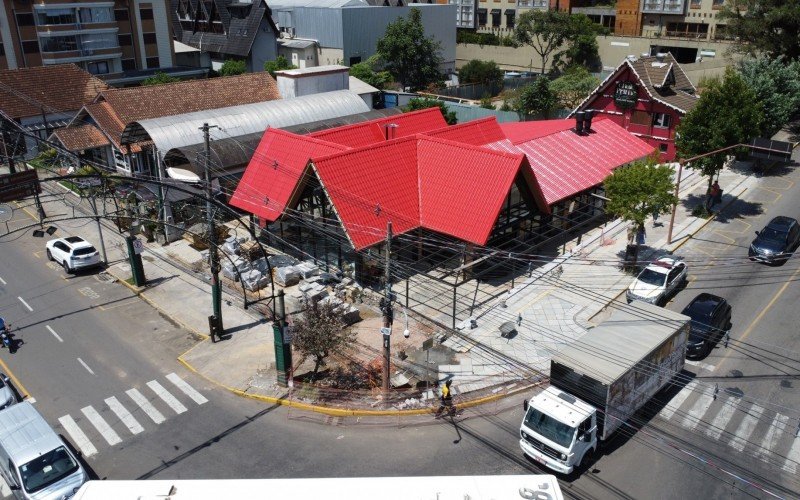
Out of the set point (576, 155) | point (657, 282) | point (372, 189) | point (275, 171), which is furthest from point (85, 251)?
point (657, 282)

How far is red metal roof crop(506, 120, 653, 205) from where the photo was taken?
3878 centimetres

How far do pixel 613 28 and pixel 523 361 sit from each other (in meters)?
84.6

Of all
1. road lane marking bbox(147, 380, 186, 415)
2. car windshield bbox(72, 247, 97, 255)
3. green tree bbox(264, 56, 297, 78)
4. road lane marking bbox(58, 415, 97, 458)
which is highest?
green tree bbox(264, 56, 297, 78)

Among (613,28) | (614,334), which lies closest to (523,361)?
(614,334)

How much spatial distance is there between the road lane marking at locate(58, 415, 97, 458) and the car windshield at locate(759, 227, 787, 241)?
35.5 m

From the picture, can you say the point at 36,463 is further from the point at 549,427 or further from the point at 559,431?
the point at 559,431

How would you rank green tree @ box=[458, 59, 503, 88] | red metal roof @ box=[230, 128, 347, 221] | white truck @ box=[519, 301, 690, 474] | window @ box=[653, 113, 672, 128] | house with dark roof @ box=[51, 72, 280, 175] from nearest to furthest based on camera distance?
1. white truck @ box=[519, 301, 690, 474]
2. red metal roof @ box=[230, 128, 347, 221]
3. house with dark roof @ box=[51, 72, 280, 175]
4. window @ box=[653, 113, 672, 128]
5. green tree @ box=[458, 59, 503, 88]

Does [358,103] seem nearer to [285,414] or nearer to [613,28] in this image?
[285,414]

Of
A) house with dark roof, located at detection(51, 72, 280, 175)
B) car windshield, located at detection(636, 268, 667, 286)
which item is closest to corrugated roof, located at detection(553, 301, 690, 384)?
car windshield, located at detection(636, 268, 667, 286)

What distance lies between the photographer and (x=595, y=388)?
867 inches

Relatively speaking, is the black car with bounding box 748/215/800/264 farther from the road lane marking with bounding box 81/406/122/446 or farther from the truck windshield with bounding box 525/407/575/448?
the road lane marking with bounding box 81/406/122/446

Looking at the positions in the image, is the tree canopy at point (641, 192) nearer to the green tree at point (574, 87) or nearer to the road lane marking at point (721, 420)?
the road lane marking at point (721, 420)

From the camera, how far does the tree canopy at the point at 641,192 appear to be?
3394 centimetres

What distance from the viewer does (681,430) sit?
2377 centimetres
